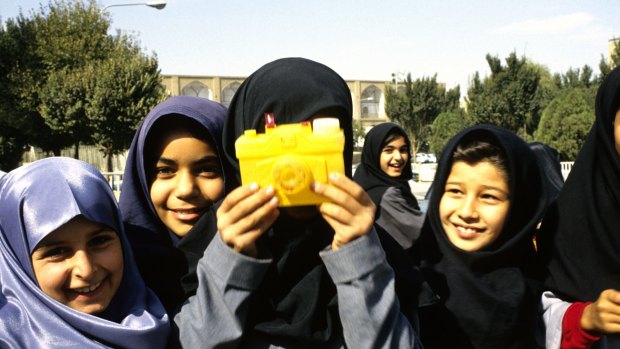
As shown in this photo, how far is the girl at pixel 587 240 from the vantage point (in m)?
1.74

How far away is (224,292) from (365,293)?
35 cm

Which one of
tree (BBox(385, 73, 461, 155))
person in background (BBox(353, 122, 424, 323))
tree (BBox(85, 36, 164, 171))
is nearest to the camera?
person in background (BBox(353, 122, 424, 323))

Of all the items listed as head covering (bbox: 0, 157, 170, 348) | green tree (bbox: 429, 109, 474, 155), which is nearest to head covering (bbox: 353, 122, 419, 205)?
head covering (bbox: 0, 157, 170, 348)

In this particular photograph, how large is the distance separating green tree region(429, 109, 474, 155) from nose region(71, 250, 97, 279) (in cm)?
2289

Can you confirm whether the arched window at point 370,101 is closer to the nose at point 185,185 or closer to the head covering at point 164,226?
the head covering at point 164,226

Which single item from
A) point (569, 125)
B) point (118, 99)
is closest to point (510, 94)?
point (569, 125)

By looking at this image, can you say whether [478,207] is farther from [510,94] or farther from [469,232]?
[510,94]

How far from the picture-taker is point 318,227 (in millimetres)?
1479

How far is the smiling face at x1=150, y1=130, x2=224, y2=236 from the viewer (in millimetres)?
1836

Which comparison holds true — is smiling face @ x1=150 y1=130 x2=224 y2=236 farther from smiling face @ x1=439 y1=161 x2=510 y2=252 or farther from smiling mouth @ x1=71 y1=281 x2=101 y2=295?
smiling face @ x1=439 y1=161 x2=510 y2=252

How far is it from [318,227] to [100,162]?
30.0 m

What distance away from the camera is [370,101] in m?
53.9

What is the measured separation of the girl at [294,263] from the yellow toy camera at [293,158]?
3 centimetres

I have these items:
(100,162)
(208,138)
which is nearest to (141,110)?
(100,162)
